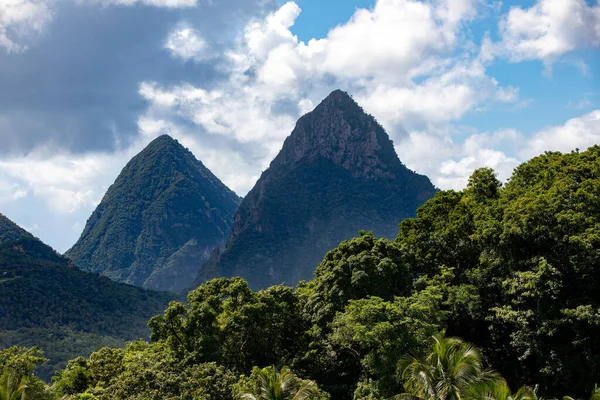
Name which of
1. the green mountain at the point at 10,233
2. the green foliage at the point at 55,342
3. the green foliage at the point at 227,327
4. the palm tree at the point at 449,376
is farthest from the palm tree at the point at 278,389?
the green mountain at the point at 10,233

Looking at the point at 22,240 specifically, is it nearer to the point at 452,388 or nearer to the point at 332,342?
the point at 332,342

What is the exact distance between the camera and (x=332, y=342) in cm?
2675

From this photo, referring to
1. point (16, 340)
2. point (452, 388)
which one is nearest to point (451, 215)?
point (452, 388)

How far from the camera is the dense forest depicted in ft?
69.6

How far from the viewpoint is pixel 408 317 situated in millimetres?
21266

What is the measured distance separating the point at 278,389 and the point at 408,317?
719cm

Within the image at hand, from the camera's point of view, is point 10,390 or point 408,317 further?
point 408,317

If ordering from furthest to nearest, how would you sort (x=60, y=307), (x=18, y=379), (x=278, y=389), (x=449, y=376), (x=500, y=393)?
(x=60, y=307), (x=18, y=379), (x=278, y=389), (x=449, y=376), (x=500, y=393)

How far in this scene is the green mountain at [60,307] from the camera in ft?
331

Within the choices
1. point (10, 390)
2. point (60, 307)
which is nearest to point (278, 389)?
point (10, 390)

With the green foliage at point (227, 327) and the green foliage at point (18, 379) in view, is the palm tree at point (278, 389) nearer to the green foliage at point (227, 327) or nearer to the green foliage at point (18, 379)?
the green foliage at point (18, 379)

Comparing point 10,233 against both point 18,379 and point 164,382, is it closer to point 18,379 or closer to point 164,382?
point 164,382

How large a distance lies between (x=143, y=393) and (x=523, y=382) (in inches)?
714

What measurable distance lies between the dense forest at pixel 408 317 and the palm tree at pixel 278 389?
1.47ft
